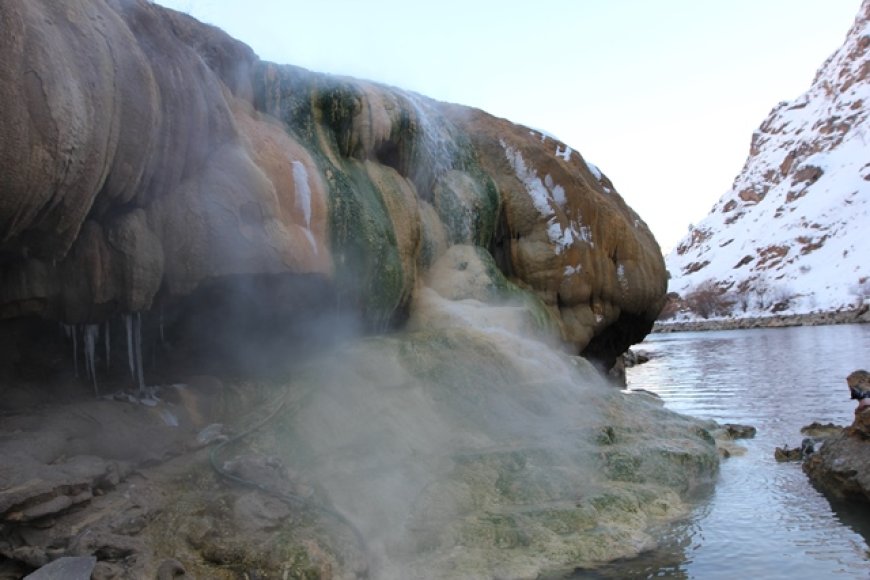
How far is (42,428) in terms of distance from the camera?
236 inches

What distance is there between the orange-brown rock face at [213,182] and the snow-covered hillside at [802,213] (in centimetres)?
6417

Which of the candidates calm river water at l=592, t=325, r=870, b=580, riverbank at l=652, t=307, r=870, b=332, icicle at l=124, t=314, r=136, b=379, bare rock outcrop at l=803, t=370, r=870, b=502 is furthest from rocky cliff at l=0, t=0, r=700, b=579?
riverbank at l=652, t=307, r=870, b=332

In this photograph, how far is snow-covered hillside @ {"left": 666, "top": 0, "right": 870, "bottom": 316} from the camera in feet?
264

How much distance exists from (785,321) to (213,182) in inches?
2589

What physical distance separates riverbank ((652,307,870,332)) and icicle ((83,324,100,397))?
5696 cm

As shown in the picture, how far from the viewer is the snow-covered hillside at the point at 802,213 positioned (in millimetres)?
80438

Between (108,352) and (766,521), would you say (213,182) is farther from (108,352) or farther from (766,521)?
(766,521)

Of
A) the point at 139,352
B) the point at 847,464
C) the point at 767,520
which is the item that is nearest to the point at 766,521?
the point at 767,520

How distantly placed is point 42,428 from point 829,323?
197ft

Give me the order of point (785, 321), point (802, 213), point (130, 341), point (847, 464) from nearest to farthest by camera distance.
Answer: point (130, 341)
point (847, 464)
point (785, 321)
point (802, 213)

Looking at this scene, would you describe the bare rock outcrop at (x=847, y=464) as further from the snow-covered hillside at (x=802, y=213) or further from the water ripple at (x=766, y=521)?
the snow-covered hillside at (x=802, y=213)

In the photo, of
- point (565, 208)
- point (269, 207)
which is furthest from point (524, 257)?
point (269, 207)

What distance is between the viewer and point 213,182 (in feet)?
23.7

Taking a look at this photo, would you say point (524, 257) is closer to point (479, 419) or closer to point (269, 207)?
point (479, 419)
